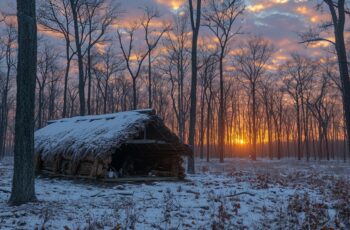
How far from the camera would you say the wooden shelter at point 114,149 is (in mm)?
14203

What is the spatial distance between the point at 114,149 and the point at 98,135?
5.44 ft

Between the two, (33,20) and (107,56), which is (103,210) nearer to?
(33,20)

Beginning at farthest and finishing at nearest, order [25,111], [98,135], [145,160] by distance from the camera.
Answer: [145,160] < [98,135] < [25,111]

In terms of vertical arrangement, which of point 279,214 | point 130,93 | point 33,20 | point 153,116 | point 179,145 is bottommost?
point 279,214

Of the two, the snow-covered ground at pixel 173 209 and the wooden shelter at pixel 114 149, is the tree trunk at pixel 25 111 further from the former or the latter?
the wooden shelter at pixel 114 149

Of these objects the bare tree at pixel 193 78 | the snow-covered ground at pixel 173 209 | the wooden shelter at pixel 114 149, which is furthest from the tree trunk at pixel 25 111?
the bare tree at pixel 193 78

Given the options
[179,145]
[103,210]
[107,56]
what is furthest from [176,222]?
[107,56]

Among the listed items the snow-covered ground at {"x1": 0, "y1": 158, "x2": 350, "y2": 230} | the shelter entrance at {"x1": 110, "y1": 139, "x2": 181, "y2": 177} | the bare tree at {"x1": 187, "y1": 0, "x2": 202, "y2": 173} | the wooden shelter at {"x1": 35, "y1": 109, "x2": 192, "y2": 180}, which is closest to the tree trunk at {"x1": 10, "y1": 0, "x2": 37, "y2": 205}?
the snow-covered ground at {"x1": 0, "y1": 158, "x2": 350, "y2": 230}

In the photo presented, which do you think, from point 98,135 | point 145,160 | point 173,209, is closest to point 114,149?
point 98,135

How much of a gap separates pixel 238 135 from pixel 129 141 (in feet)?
218

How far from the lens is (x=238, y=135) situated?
260 ft

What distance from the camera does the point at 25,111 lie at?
9156mm

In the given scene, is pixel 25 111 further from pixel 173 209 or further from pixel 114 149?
pixel 114 149

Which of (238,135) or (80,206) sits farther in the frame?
(238,135)
